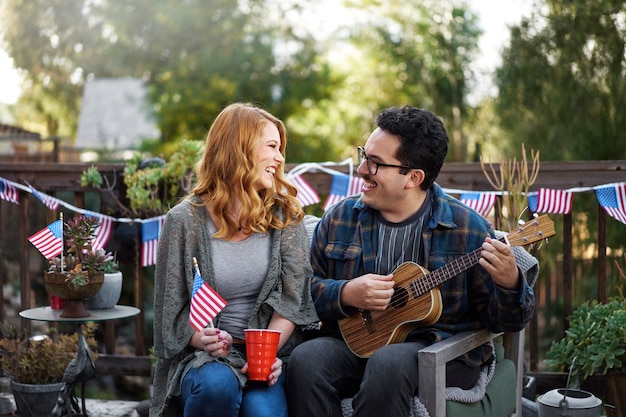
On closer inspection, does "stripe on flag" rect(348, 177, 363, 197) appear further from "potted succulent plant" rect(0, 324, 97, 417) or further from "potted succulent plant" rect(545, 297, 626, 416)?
"potted succulent plant" rect(0, 324, 97, 417)

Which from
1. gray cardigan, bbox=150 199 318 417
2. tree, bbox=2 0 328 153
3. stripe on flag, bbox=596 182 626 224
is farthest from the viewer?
tree, bbox=2 0 328 153

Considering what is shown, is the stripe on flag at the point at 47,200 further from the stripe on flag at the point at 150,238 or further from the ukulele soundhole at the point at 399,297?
the ukulele soundhole at the point at 399,297

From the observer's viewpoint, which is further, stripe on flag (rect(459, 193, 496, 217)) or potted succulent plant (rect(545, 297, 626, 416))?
stripe on flag (rect(459, 193, 496, 217))

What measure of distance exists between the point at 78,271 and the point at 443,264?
5.03 feet

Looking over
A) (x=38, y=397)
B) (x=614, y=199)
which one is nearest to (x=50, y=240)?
(x=38, y=397)

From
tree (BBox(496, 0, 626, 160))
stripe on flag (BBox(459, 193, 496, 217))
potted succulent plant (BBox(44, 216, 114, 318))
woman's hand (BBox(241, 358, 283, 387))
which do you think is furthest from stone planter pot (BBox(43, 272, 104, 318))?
tree (BBox(496, 0, 626, 160))

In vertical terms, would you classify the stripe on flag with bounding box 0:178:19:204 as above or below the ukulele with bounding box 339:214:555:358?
above

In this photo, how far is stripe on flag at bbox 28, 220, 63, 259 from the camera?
11.0 ft

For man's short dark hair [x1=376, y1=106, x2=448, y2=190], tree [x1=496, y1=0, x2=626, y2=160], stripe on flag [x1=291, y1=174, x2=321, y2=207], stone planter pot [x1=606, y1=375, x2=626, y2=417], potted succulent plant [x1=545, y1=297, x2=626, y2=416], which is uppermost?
tree [x1=496, y1=0, x2=626, y2=160]

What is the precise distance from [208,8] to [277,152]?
16792 millimetres

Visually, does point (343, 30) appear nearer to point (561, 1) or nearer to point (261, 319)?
point (561, 1)

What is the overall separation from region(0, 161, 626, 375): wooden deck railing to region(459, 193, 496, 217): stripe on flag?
0.11 m

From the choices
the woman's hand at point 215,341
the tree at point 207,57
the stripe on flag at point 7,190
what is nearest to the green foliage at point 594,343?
the woman's hand at point 215,341

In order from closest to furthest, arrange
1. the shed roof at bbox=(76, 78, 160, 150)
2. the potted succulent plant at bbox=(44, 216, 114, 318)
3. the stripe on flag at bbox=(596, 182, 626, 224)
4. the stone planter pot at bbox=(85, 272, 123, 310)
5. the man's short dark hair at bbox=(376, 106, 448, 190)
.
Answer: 1. the man's short dark hair at bbox=(376, 106, 448, 190)
2. the potted succulent plant at bbox=(44, 216, 114, 318)
3. the stone planter pot at bbox=(85, 272, 123, 310)
4. the stripe on flag at bbox=(596, 182, 626, 224)
5. the shed roof at bbox=(76, 78, 160, 150)
